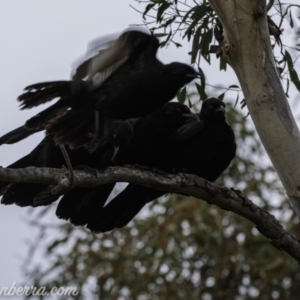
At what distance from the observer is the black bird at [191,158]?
528 cm

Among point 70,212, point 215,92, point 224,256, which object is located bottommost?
point 224,256

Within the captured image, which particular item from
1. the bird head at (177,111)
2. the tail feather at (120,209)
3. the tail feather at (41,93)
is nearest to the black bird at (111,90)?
the tail feather at (41,93)

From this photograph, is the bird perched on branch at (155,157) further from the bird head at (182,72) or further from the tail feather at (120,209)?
the bird head at (182,72)

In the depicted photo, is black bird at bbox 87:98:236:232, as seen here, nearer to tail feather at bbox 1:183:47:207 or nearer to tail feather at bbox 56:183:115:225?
tail feather at bbox 56:183:115:225

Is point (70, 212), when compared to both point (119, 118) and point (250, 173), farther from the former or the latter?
point (250, 173)

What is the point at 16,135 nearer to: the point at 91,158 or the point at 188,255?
the point at 91,158

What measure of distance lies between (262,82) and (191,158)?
1172mm

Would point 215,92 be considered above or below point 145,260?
above

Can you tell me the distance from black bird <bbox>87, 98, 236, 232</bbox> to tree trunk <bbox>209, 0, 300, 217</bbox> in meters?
1.08

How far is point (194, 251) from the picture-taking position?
27.2ft

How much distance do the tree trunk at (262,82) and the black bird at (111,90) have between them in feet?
1.41

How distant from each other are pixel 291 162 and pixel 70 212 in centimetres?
152

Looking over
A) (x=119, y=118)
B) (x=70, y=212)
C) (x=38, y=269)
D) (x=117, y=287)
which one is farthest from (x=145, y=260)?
(x=119, y=118)

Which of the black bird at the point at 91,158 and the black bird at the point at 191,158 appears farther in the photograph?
the black bird at the point at 191,158
